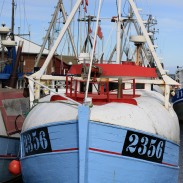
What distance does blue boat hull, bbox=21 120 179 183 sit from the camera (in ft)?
22.7

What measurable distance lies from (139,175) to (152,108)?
2.01m

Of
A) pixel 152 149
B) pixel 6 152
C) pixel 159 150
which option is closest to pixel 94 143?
pixel 152 149

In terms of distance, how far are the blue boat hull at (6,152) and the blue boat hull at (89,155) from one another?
4113 mm

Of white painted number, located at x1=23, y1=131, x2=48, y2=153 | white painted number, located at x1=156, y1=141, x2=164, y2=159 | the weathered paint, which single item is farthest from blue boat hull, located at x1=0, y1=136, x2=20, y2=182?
white painted number, located at x1=156, y1=141, x2=164, y2=159

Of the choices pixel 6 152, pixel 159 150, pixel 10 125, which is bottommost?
pixel 6 152

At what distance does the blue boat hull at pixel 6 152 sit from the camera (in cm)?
1152

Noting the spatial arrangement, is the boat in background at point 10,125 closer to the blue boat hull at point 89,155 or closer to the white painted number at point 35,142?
the white painted number at point 35,142

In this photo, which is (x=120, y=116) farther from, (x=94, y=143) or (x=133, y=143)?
(x=94, y=143)

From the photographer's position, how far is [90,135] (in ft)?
22.7

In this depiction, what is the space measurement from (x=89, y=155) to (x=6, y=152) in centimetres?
559

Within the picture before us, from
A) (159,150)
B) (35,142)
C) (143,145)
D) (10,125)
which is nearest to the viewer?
(143,145)

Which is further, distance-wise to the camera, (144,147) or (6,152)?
(6,152)

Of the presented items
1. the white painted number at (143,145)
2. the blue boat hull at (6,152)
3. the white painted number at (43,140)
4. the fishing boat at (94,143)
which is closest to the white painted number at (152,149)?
the fishing boat at (94,143)

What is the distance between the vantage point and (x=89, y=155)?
693 cm
